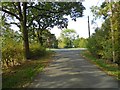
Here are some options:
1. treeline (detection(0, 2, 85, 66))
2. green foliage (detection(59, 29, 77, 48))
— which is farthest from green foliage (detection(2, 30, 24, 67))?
green foliage (detection(59, 29, 77, 48))

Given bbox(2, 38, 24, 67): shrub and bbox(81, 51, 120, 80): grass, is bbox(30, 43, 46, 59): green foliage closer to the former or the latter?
bbox(2, 38, 24, 67): shrub

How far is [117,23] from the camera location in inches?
753

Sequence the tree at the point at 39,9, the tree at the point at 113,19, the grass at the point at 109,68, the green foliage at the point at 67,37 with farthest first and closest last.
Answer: the green foliage at the point at 67,37
the tree at the point at 39,9
the tree at the point at 113,19
the grass at the point at 109,68

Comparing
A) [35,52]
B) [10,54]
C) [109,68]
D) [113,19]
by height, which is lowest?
[109,68]

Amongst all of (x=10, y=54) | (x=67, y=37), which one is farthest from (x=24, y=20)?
(x=67, y=37)

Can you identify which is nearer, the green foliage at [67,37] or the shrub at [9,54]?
the shrub at [9,54]

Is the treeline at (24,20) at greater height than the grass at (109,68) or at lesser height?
greater

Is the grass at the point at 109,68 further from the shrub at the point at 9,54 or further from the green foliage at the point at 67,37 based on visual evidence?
the green foliage at the point at 67,37

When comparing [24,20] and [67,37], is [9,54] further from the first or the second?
[67,37]

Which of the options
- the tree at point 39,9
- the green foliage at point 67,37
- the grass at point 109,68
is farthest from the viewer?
the green foliage at point 67,37

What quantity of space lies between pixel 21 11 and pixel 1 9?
2.81 m

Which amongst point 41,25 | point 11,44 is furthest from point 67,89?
point 41,25

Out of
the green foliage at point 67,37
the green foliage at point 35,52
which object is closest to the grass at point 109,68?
the green foliage at point 35,52

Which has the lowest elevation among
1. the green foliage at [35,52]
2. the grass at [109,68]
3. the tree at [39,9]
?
the grass at [109,68]
